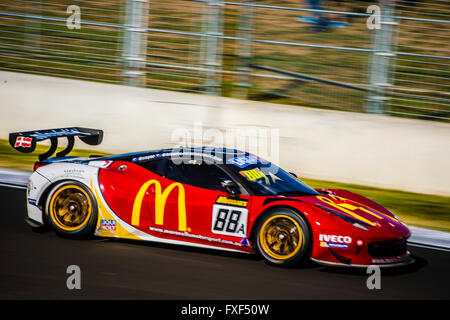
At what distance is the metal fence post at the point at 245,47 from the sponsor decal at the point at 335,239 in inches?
238

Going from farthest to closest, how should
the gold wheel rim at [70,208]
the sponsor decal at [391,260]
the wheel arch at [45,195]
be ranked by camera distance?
the wheel arch at [45,195] < the gold wheel rim at [70,208] < the sponsor decal at [391,260]

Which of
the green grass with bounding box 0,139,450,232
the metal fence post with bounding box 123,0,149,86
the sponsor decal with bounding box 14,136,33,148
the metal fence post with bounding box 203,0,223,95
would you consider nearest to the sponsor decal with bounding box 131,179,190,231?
the sponsor decal with bounding box 14,136,33,148

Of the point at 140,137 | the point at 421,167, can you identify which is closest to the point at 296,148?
the point at 421,167

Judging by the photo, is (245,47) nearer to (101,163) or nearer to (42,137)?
(101,163)

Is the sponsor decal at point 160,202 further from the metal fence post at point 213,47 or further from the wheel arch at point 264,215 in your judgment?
the metal fence post at point 213,47

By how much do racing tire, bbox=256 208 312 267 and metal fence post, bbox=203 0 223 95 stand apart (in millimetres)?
Result: 5768

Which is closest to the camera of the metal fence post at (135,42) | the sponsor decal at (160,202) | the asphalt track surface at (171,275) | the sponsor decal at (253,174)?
the asphalt track surface at (171,275)

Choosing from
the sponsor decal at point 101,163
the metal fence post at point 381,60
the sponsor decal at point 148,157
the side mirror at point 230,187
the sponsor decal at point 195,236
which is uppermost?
the metal fence post at point 381,60

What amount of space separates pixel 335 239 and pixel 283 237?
53cm

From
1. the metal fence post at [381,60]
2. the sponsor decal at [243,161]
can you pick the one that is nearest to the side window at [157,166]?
the sponsor decal at [243,161]

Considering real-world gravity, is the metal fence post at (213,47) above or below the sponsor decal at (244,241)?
above

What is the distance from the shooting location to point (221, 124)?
38.0ft

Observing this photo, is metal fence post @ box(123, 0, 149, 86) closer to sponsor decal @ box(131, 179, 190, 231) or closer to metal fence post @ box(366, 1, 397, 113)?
metal fence post @ box(366, 1, 397, 113)

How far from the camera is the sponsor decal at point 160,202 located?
6.63 metres
